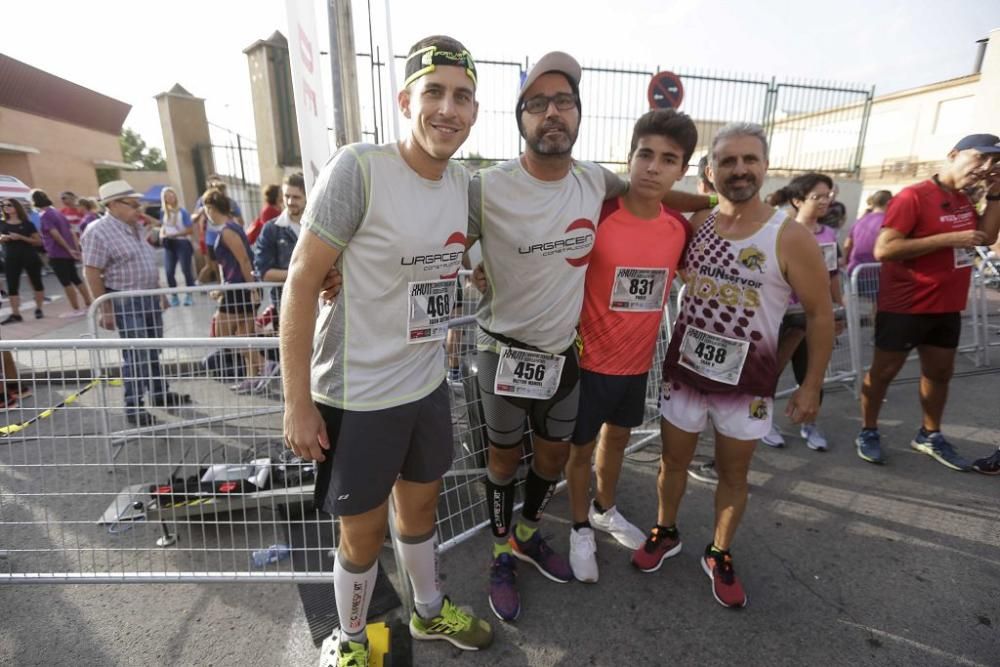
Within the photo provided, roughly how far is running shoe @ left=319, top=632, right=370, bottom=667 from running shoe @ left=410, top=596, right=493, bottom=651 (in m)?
0.27

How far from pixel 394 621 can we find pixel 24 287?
14857mm

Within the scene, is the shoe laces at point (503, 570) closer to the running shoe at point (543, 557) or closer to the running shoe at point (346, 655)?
the running shoe at point (543, 557)

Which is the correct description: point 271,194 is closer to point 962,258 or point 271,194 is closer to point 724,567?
point 724,567

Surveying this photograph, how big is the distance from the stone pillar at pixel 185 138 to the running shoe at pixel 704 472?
38.6ft

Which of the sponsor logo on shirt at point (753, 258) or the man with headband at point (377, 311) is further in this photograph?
the sponsor logo on shirt at point (753, 258)

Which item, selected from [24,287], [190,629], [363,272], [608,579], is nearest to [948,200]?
[608,579]

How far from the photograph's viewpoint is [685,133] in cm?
211

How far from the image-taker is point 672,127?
6.86 ft

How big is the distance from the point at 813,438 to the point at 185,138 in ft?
43.8

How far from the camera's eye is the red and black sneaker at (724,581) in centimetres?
229

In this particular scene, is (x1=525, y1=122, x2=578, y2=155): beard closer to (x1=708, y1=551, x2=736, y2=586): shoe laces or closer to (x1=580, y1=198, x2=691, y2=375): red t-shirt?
(x1=580, y1=198, x2=691, y2=375): red t-shirt

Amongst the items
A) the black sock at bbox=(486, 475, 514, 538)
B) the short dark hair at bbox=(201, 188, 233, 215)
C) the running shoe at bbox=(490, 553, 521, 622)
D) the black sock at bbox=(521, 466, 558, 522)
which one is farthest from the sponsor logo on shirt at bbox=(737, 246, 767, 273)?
the short dark hair at bbox=(201, 188, 233, 215)

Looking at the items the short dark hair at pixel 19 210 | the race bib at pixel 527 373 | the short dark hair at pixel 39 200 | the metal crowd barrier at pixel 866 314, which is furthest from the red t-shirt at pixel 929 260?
the short dark hair at pixel 39 200

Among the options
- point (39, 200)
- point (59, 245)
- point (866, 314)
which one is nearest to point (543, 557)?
point (866, 314)
